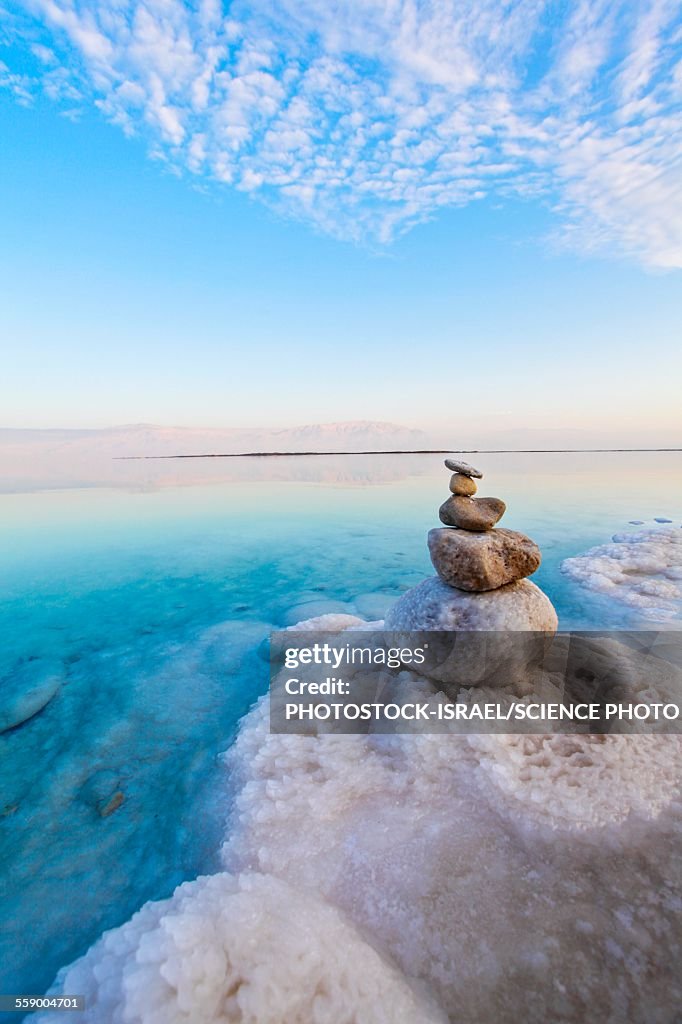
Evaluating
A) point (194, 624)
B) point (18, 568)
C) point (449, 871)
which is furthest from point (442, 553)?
point (18, 568)

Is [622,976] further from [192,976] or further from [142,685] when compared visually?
[142,685]

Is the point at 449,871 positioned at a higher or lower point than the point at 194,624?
higher

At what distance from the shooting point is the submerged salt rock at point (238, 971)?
1991 mm

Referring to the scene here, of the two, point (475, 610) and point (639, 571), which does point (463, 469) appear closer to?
point (475, 610)

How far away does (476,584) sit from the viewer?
4.91 meters

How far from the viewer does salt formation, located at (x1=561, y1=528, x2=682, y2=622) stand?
7.85 m

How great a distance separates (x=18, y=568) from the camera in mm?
10422

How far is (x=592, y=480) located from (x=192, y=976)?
108 ft

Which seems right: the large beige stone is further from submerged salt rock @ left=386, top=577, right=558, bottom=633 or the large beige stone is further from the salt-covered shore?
the salt-covered shore

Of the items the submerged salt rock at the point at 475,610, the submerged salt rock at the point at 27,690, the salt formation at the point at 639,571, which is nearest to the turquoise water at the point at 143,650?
the submerged salt rock at the point at 27,690

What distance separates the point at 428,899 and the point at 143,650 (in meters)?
5.17

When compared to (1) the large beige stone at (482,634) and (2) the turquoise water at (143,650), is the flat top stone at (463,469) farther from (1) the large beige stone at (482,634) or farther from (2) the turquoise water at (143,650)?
(2) the turquoise water at (143,650)

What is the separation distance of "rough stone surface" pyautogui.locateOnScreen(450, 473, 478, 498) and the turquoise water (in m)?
3.11

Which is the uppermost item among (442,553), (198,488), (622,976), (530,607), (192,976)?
(442,553)
